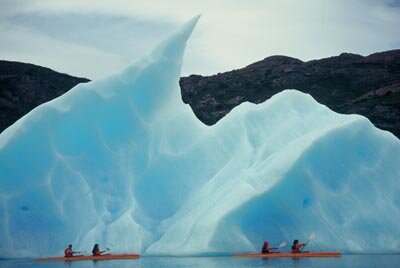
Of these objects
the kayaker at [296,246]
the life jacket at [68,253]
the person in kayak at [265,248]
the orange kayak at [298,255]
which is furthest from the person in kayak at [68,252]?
the kayaker at [296,246]

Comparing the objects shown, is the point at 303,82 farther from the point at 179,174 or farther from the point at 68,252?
the point at 68,252

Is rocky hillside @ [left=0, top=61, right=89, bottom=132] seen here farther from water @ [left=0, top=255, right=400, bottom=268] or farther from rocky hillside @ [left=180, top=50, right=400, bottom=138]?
water @ [left=0, top=255, right=400, bottom=268]

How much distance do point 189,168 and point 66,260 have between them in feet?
18.4

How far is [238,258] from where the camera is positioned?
20562 millimetres

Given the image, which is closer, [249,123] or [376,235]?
[376,235]

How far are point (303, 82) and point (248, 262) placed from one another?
41.9m

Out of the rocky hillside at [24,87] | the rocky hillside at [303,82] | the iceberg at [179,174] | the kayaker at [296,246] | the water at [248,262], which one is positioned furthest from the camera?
the rocky hillside at [303,82]

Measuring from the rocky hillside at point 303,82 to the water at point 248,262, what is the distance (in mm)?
33150

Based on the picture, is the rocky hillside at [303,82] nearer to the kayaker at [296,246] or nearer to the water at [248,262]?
the kayaker at [296,246]

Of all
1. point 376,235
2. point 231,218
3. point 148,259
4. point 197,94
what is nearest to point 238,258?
point 231,218

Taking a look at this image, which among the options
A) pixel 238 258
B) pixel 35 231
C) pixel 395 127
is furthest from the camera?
pixel 395 127

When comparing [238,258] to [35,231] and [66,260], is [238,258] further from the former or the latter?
[35,231]

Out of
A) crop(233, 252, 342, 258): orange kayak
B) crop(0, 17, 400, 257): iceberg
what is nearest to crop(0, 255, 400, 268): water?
crop(233, 252, 342, 258): orange kayak

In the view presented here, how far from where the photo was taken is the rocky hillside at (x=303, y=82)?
55969 mm
